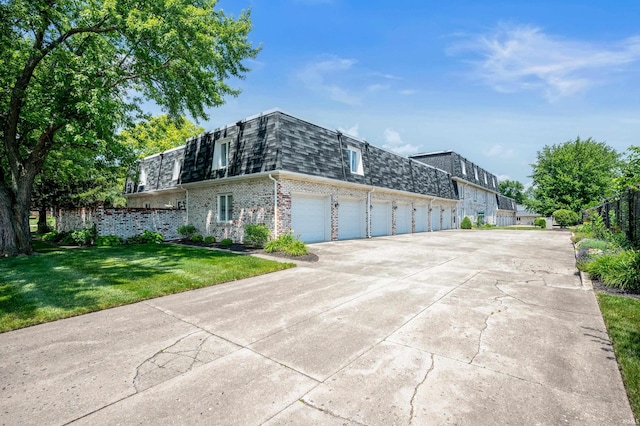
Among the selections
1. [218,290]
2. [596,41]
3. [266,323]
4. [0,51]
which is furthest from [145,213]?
[596,41]

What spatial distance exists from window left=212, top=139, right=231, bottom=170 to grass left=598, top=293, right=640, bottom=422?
14.8 metres

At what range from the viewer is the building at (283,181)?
41.8ft

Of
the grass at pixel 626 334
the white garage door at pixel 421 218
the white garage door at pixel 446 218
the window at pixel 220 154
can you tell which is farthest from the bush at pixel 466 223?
the grass at pixel 626 334

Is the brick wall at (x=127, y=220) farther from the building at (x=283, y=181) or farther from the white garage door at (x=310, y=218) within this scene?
the white garage door at (x=310, y=218)

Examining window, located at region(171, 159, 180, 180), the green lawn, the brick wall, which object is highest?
window, located at region(171, 159, 180, 180)

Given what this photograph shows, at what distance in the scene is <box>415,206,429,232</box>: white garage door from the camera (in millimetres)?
24016

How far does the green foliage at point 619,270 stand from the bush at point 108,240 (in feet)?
59.3

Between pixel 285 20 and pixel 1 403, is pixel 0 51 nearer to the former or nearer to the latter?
pixel 285 20

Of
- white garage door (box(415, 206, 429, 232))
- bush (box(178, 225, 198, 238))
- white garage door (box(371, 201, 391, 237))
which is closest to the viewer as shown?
bush (box(178, 225, 198, 238))

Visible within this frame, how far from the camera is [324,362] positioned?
10.5 ft

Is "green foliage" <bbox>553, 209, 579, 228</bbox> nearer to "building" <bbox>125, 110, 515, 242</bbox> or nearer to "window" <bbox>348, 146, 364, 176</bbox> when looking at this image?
"building" <bbox>125, 110, 515, 242</bbox>

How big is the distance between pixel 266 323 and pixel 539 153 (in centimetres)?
4280

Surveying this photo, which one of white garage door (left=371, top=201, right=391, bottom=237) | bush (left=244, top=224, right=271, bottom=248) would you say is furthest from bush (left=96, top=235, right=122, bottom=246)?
white garage door (left=371, top=201, right=391, bottom=237)

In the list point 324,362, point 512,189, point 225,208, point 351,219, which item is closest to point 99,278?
point 324,362
